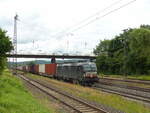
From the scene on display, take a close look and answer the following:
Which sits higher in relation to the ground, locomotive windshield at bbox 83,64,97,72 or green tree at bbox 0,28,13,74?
green tree at bbox 0,28,13,74

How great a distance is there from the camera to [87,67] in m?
36.1

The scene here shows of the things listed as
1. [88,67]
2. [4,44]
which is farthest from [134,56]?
[4,44]

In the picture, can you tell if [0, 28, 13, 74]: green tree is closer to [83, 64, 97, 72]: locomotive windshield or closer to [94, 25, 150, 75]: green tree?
[83, 64, 97, 72]: locomotive windshield

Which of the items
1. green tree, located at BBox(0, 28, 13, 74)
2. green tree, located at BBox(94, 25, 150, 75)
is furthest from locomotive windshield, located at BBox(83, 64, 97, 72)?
green tree, located at BBox(94, 25, 150, 75)

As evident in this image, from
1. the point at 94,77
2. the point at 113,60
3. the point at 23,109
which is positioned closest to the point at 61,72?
the point at 94,77

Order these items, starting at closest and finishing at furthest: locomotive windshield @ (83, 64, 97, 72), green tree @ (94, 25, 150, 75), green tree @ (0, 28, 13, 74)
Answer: green tree @ (0, 28, 13, 74) < locomotive windshield @ (83, 64, 97, 72) < green tree @ (94, 25, 150, 75)

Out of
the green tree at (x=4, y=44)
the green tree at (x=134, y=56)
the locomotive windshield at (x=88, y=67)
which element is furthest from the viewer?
the green tree at (x=134, y=56)

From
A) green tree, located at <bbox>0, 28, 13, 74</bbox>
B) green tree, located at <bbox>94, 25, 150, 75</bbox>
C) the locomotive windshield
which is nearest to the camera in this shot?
green tree, located at <bbox>0, 28, 13, 74</bbox>

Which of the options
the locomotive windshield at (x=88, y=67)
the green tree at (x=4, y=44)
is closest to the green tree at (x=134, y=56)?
the locomotive windshield at (x=88, y=67)

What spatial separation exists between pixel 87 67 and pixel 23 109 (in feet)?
74.0

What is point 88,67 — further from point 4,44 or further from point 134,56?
point 134,56

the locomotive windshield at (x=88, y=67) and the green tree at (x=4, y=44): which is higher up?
the green tree at (x=4, y=44)

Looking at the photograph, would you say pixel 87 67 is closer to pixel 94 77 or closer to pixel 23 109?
pixel 94 77

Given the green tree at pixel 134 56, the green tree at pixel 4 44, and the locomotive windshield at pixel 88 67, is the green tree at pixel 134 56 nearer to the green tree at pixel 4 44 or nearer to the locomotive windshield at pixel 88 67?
the locomotive windshield at pixel 88 67
